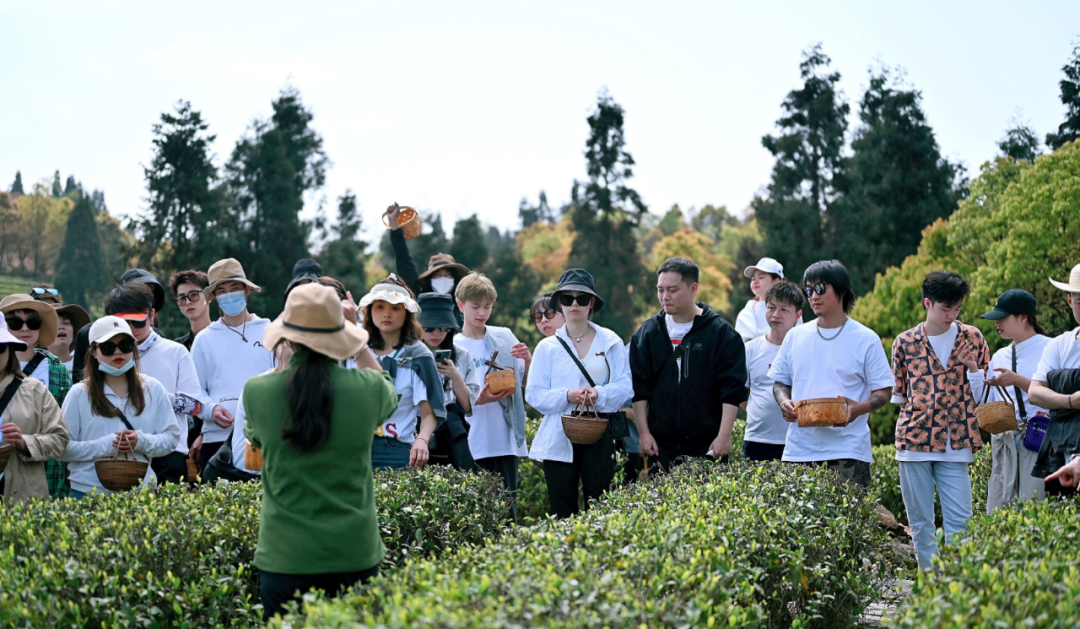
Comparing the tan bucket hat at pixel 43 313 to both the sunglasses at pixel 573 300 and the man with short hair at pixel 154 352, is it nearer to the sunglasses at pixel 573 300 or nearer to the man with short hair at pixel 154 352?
the man with short hair at pixel 154 352

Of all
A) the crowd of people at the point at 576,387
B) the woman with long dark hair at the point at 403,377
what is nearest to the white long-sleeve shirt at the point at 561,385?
the crowd of people at the point at 576,387

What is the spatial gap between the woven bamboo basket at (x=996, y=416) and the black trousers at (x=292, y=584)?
4.97 metres

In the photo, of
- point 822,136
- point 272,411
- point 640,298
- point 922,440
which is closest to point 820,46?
point 822,136

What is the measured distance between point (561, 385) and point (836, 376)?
191 cm

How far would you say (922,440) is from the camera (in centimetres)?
616

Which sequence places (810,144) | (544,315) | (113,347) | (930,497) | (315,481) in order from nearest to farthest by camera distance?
(315,481)
(113,347)
(930,497)
(544,315)
(810,144)

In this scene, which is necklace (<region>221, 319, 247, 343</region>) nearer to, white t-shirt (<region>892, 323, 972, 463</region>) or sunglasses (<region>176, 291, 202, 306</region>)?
sunglasses (<region>176, 291, 202, 306</region>)

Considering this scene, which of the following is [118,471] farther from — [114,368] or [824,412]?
[824,412]

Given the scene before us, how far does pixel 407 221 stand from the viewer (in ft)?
27.7

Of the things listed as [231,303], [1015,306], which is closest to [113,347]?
[231,303]

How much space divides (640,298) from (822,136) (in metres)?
11.9

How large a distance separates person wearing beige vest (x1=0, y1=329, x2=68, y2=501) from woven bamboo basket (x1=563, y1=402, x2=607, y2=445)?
3.17m

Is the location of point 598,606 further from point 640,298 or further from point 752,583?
point 640,298

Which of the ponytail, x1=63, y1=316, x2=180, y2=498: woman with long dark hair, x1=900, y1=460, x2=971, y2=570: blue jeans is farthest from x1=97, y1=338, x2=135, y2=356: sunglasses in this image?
x1=900, y1=460, x2=971, y2=570: blue jeans
